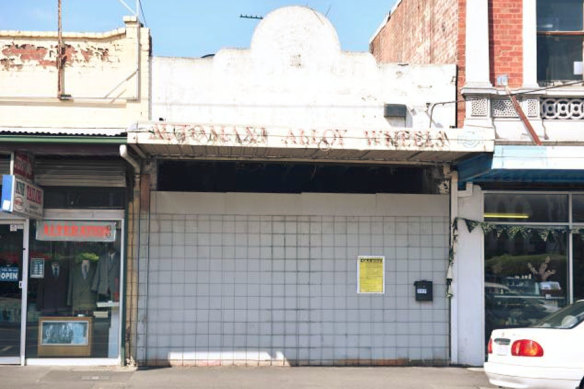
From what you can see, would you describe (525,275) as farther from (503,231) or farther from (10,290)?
(10,290)

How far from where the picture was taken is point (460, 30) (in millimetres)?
12898

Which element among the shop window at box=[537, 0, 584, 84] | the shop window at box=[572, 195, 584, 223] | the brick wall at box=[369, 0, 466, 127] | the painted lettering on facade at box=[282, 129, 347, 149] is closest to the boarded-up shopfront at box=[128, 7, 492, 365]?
the brick wall at box=[369, 0, 466, 127]

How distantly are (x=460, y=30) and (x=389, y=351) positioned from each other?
5672 mm

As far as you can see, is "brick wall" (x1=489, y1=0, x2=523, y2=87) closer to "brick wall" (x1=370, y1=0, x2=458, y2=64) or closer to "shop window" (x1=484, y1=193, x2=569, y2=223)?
"brick wall" (x1=370, y1=0, x2=458, y2=64)

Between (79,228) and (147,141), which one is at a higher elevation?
(147,141)

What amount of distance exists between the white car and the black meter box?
3.04 m

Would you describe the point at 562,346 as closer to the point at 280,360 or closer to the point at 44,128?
the point at 280,360

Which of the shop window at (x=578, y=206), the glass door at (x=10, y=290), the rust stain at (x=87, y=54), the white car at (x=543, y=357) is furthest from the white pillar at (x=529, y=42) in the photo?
the glass door at (x=10, y=290)

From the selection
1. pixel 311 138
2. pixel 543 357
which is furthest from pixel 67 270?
pixel 543 357

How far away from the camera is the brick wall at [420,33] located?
13.4m

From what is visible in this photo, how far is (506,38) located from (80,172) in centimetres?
761

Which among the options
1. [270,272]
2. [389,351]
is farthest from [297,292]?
[389,351]

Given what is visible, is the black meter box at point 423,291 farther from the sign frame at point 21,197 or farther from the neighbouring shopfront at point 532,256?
the sign frame at point 21,197

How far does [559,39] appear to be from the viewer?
Answer: 13203 mm
